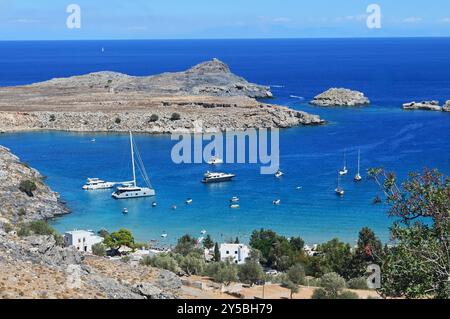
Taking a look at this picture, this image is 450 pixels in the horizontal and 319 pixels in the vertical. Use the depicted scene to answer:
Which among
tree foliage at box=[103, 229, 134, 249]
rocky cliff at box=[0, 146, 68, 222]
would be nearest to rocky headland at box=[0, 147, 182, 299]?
tree foliage at box=[103, 229, 134, 249]

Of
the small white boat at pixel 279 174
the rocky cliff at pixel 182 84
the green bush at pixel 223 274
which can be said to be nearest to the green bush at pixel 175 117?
the rocky cliff at pixel 182 84

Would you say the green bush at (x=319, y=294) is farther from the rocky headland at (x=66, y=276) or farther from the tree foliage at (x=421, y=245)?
the tree foliage at (x=421, y=245)

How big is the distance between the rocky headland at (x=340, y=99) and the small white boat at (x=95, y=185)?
43975mm

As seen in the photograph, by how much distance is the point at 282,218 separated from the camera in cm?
3569

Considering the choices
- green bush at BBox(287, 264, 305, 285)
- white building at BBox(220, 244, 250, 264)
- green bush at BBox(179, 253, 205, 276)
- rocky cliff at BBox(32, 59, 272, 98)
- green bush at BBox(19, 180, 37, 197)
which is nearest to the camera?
green bush at BBox(287, 264, 305, 285)

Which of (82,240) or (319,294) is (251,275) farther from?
(82,240)

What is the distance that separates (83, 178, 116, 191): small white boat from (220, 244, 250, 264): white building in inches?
673

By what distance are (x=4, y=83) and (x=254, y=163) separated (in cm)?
7417

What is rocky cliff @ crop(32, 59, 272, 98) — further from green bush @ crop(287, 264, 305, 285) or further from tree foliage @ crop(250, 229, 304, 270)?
green bush @ crop(287, 264, 305, 285)

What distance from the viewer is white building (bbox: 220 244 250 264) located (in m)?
26.1

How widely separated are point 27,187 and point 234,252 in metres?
14.9

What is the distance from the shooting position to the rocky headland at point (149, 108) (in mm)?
64625
